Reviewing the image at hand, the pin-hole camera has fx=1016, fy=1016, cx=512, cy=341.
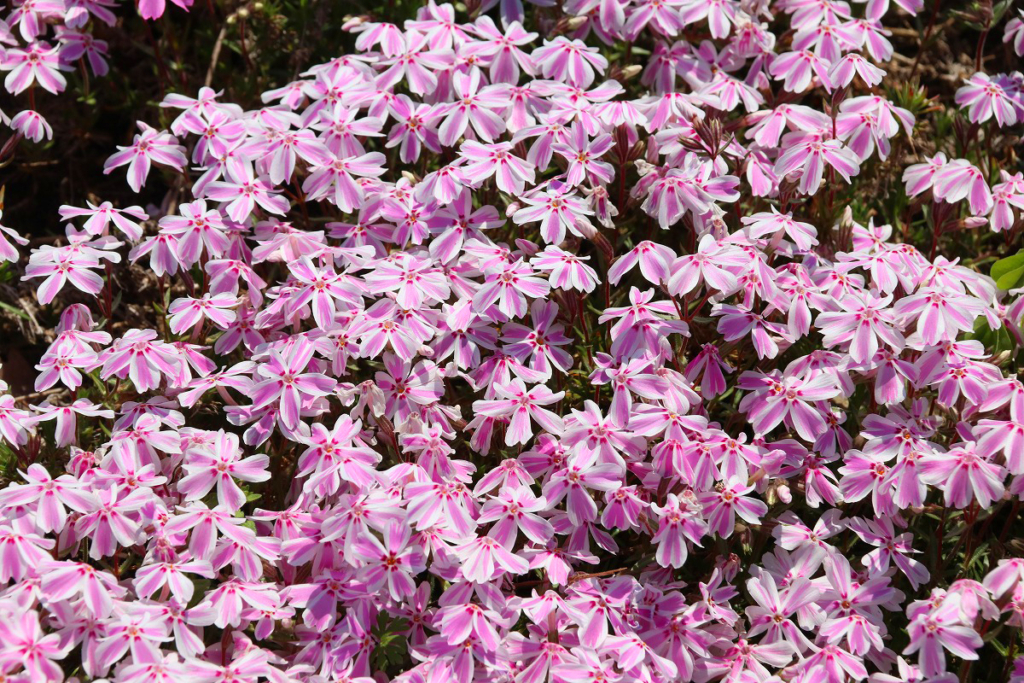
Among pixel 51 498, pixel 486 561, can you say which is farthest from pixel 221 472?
pixel 486 561

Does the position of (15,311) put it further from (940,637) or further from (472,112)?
(940,637)

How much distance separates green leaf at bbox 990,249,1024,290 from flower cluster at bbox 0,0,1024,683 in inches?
2.5

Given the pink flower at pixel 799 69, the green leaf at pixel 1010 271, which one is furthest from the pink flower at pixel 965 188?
the pink flower at pixel 799 69

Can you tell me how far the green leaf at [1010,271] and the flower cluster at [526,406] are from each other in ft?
0.21

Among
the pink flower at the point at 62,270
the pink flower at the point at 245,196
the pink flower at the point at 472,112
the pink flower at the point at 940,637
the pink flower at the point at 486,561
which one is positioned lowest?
the pink flower at the point at 940,637

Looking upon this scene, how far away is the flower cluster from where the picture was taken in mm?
2559

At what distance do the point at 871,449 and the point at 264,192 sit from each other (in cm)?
199

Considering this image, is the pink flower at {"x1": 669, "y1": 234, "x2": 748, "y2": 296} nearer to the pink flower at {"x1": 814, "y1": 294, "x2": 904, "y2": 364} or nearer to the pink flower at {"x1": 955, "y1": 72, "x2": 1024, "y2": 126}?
the pink flower at {"x1": 814, "y1": 294, "x2": 904, "y2": 364}

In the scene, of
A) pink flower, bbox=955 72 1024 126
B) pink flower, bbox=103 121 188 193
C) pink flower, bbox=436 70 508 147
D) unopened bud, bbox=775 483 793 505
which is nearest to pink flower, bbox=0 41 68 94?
pink flower, bbox=103 121 188 193

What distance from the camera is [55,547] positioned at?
8.89ft

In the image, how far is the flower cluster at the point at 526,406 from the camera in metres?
2.56

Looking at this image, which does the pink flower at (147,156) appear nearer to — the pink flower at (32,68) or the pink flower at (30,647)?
the pink flower at (32,68)

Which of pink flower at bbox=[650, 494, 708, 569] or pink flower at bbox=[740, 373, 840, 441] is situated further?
pink flower at bbox=[740, 373, 840, 441]

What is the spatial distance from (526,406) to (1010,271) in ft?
5.26
